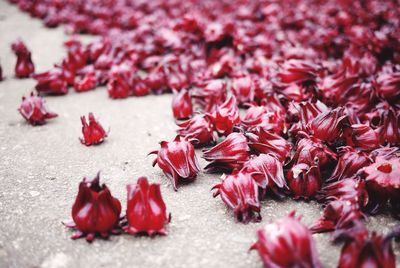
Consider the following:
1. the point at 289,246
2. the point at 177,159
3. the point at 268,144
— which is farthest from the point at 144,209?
the point at 268,144

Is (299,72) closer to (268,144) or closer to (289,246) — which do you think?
(268,144)

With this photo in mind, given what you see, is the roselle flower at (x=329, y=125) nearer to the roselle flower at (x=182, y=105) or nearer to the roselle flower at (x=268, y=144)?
the roselle flower at (x=268, y=144)

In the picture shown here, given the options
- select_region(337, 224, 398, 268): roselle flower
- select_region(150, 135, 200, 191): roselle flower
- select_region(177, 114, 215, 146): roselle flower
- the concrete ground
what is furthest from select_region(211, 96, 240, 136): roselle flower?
select_region(337, 224, 398, 268): roselle flower

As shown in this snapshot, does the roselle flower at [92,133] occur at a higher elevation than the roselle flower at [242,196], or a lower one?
lower

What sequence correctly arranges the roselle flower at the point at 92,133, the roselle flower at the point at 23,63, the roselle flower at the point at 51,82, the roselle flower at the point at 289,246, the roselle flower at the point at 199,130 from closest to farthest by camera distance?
the roselle flower at the point at 289,246, the roselle flower at the point at 199,130, the roselle flower at the point at 92,133, the roselle flower at the point at 51,82, the roselle flower at the point at 23,63

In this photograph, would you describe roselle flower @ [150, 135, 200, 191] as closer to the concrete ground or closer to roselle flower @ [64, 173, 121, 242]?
the concrete ground

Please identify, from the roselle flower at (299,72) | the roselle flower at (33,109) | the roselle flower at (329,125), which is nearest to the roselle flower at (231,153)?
the roselle flower at (329,125)
